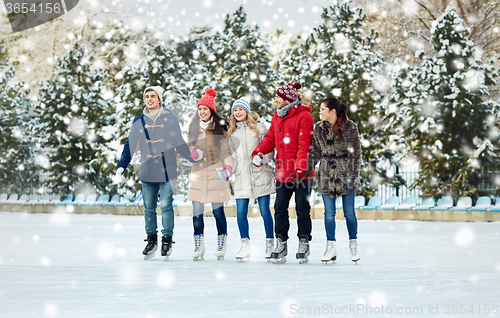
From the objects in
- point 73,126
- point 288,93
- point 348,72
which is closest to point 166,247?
point 288,93

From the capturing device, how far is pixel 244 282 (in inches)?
219

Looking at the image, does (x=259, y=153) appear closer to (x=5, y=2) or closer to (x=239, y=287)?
(x=239, y=287)

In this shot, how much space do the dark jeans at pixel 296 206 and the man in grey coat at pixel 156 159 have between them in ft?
3.86

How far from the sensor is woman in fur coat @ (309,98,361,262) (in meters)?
6.67

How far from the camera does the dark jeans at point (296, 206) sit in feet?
22.1

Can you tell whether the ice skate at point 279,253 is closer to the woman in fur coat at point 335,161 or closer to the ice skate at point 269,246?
the ice skate at point 269,246

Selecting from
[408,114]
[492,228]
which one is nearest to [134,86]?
[408,114]

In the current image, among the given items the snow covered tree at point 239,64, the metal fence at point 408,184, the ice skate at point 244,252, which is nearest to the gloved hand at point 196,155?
the ice skate at point 244,252

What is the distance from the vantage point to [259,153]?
673 centimetres

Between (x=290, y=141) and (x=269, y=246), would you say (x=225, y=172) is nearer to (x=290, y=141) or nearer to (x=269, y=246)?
(x=290, y=141)

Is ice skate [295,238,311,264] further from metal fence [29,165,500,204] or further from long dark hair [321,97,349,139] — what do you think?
metal fence [29,165,500,204]

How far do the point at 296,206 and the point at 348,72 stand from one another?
11.4 m

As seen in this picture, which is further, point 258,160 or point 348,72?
point 348,72

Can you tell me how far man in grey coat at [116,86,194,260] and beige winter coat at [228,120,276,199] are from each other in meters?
0.57
